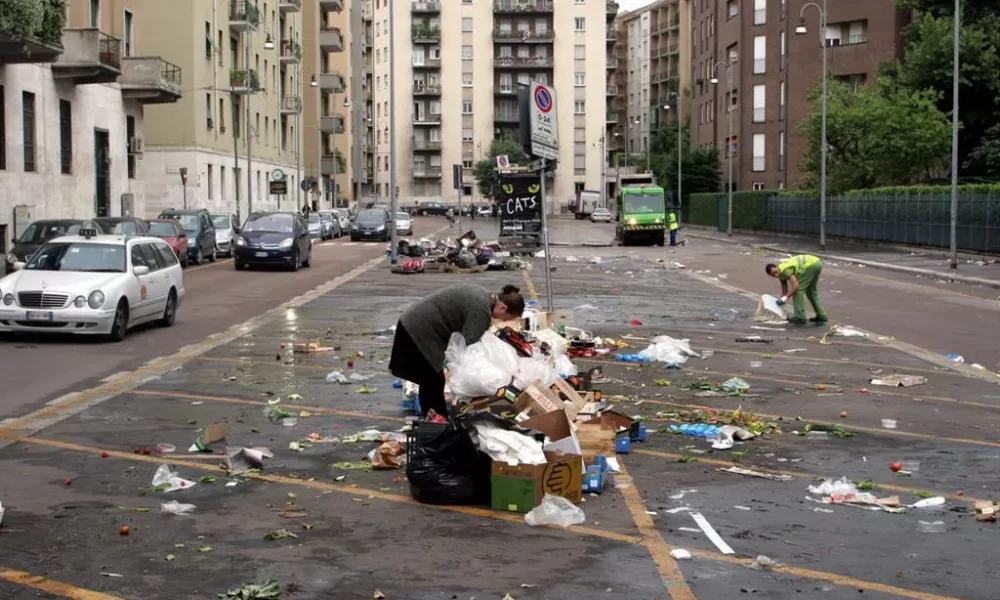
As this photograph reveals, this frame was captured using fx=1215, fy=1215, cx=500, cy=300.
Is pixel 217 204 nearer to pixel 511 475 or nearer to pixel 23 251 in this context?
pixel 23 251

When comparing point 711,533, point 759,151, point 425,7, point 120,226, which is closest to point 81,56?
point 120,226

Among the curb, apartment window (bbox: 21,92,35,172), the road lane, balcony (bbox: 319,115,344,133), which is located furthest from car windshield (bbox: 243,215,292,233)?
balcony (bbox: 319,115,344,133)

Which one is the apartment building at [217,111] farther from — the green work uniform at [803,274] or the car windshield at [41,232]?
the green work uniform at [803,274]

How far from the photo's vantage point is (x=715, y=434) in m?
9.84

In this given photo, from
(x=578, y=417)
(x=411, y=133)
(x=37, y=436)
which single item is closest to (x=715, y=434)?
(x=578, y=417)

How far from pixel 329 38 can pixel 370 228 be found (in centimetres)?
3665

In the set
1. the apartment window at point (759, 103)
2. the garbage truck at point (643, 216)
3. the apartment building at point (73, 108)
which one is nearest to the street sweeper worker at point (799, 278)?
the apartment building at point (73, 108)

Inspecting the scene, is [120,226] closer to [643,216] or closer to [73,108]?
[73,108]

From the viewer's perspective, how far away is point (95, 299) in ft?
53.4

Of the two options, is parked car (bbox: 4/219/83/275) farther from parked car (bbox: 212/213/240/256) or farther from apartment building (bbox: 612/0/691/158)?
apartment building (bbox: 612/0/691/158)

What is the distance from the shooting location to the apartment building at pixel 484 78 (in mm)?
119438

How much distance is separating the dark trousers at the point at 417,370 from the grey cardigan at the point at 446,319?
82mm

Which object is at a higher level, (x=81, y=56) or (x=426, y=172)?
(x=81, y=56)

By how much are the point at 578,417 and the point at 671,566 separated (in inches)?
112
